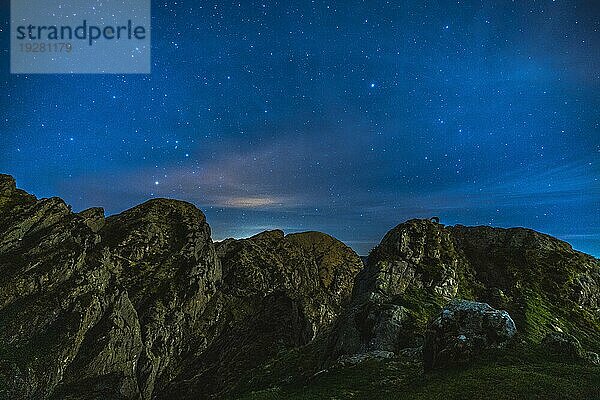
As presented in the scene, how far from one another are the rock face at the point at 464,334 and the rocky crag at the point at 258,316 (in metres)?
0.10

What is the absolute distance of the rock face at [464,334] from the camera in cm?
3002

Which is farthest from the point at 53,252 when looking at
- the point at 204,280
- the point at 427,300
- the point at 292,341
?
the point at 427,300

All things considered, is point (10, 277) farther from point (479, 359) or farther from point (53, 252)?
point (479, 359)

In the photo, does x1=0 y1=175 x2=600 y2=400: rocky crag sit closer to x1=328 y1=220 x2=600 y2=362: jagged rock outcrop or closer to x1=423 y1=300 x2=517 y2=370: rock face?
x1=423 y1=300 x2=517 y2=370: rock face

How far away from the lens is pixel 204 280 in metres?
166

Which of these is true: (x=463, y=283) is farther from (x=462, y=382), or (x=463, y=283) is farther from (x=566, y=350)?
(x=462, y=382)

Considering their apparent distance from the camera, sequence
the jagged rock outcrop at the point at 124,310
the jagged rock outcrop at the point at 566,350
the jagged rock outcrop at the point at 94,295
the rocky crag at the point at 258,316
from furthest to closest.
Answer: the jagged rock outcrop at the point at 94,295 < the jagged rock outcrop at the point at 124,310 < the rocky crag at the point at 258,316 < the jagged rock outcrop at the point at 566,350

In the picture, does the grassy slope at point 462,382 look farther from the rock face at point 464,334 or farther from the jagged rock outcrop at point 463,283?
the jagged rock outcrop at point 463,283

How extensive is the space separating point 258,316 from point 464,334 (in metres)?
87.9

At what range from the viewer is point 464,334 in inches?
1220

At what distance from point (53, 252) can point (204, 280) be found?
213 feet

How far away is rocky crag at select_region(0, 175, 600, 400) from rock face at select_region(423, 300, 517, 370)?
0.10 metres

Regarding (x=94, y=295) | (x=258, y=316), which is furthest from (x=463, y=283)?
(x=94, y=295)

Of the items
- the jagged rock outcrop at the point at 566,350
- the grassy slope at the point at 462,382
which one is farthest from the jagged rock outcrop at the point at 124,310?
the jagged rock outcrop at the point at 566,350
